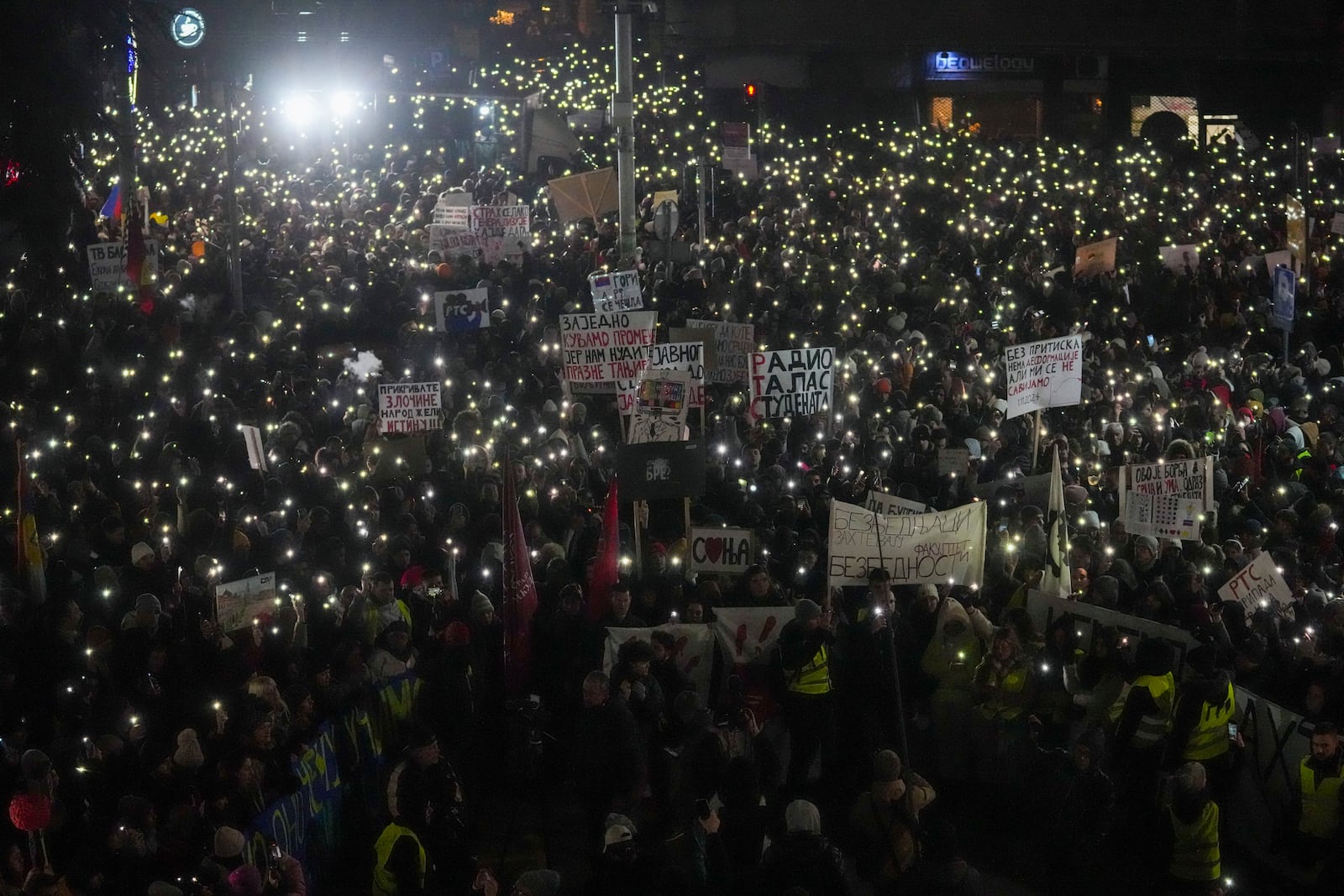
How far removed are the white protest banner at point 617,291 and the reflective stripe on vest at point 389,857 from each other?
11272mm

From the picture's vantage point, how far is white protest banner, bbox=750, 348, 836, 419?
14086 millimetres

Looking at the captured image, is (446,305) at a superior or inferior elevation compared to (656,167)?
inferior

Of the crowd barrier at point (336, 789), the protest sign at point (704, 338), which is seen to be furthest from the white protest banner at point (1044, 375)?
the crowd barrier at point (336, 789)

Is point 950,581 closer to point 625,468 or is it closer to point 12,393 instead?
point 625,468

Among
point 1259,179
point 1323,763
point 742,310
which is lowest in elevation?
point 1323,763

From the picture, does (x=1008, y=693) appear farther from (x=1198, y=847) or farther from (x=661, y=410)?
(x=661, y=410)

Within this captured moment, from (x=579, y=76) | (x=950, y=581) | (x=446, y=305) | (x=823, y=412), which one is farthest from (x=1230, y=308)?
(x=579, y=76)

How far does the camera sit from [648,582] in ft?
35.3

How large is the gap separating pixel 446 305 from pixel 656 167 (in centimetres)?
1322

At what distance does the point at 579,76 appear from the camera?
3800 cm

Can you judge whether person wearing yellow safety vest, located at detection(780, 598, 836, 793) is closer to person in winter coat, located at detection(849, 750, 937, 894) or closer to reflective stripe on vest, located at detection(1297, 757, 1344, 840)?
person in winter coat, located at detection(849, 750, 937, 894)

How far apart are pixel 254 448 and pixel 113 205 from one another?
31.8 feet

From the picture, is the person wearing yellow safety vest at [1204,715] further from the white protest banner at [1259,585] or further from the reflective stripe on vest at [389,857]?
the reflective stripe on vest at [389,857]

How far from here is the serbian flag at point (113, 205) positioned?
71.8ft
